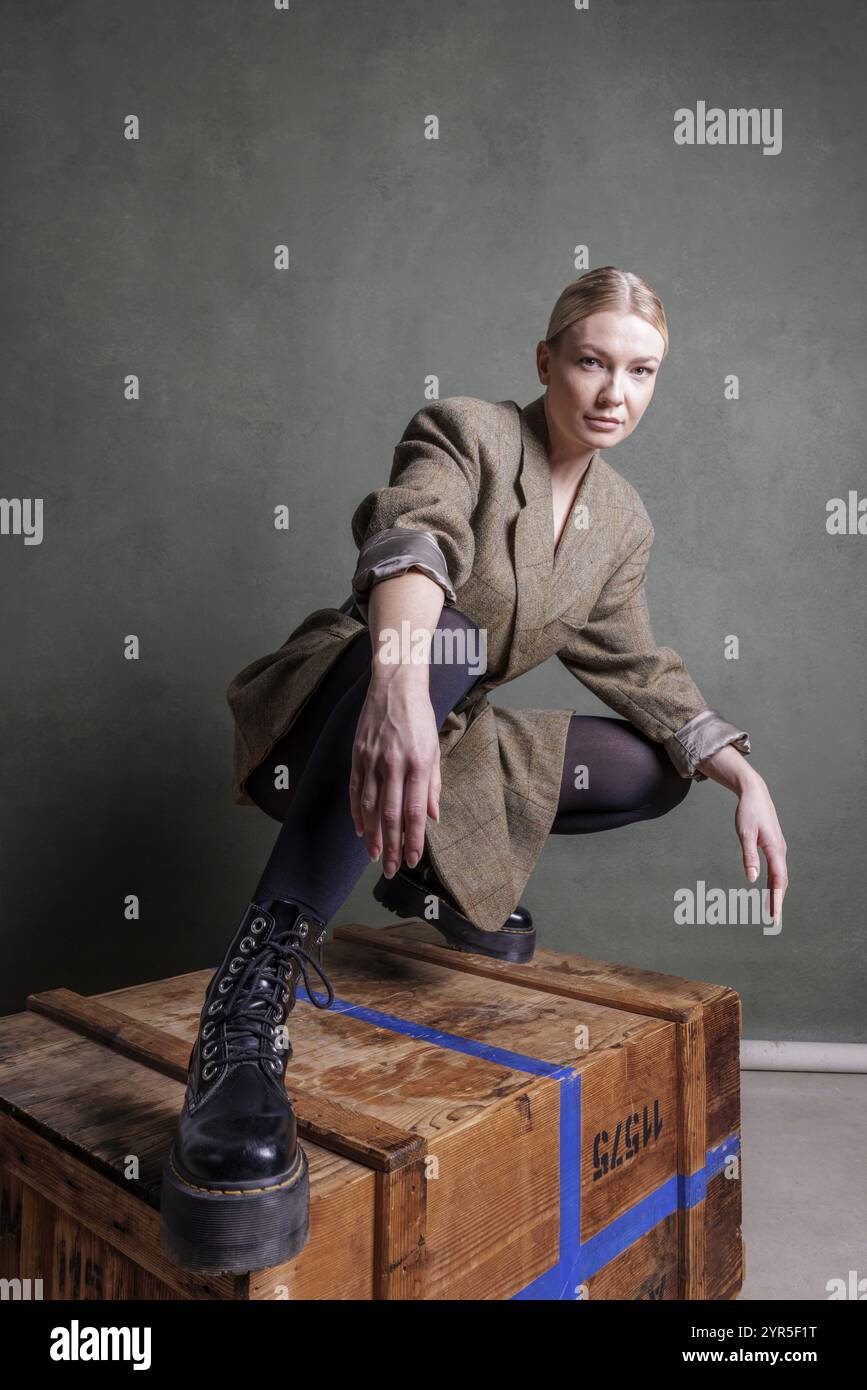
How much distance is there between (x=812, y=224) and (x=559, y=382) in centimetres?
116

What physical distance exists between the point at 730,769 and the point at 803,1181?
0.72 m

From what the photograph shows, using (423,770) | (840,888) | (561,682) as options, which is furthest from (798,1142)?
(423,770)

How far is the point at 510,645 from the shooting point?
4.51ft

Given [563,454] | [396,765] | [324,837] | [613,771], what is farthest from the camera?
[613,771]

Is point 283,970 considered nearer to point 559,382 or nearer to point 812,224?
point 559,382

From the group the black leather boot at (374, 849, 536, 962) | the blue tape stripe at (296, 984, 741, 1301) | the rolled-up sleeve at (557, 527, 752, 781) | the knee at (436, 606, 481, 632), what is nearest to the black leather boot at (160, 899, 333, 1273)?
the blue tape stripe at (296, 984, 741, 1301)

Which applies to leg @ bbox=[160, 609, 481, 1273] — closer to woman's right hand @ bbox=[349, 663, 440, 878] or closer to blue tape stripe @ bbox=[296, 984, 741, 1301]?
woman's right hand @ bbox=[349, 663, 440, 878]

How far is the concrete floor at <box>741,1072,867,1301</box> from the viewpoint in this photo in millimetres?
1371

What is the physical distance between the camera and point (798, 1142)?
5.74 feet

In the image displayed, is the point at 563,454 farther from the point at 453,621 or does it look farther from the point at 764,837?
the point at 764,837

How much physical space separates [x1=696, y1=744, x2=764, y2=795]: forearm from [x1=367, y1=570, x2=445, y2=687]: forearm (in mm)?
587

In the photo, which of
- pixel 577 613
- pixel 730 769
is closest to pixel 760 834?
pixel 730 769

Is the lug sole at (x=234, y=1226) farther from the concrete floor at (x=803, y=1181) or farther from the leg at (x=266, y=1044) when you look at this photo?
the concrete floor at (x=803, y=1181)

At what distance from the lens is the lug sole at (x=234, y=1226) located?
74cm
